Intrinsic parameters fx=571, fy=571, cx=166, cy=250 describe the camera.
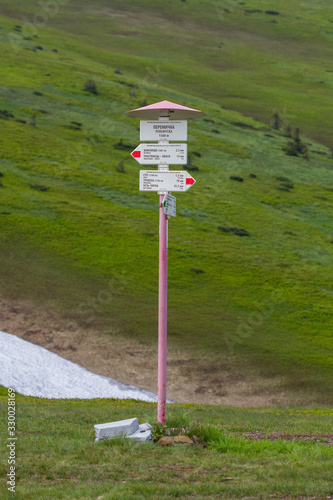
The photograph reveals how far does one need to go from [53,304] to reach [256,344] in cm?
1556

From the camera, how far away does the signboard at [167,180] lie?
13.9 meters

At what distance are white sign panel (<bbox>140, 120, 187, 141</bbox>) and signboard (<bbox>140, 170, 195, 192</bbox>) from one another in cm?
84

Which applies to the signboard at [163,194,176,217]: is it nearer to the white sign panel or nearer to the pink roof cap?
the white sign panel

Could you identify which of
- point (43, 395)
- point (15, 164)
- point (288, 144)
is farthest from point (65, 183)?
point (288, 144)

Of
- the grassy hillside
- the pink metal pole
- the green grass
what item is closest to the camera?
the green grass

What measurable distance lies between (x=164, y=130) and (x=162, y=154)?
60 centimetres

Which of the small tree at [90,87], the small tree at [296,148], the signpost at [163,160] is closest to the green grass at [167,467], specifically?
the signpost at [163,160]

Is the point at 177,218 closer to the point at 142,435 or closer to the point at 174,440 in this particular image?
the point at 142,435

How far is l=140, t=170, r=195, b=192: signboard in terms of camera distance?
547 inches

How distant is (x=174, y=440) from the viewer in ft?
41.3

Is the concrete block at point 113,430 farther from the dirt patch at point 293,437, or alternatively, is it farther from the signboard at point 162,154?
the signboard at point 162,154

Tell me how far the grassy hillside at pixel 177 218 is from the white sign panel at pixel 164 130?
80.7 feet

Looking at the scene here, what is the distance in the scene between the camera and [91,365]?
3634 centimetres

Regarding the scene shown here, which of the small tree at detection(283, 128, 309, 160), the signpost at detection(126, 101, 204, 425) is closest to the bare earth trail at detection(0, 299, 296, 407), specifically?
the signpost at detection(126, 101, 204, 425)
